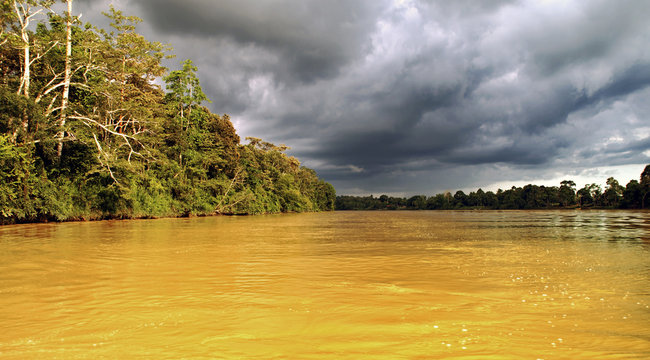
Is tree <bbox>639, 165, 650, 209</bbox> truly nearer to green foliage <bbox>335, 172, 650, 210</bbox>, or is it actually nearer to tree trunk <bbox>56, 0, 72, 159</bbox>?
green foliage <bbox>335, 172, 650, 210</bbox>

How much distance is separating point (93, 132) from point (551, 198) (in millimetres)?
105336

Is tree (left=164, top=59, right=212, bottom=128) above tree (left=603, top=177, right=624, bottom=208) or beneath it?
above

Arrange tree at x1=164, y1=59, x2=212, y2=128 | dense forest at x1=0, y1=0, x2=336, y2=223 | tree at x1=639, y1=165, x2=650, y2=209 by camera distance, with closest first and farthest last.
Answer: dense forest at x1=0, y1=0, x2=336, y2=223
tree at x1=164, y1=59, x2=212, y2=128
tree at x1=639, y1=165, x2=650, y2=209

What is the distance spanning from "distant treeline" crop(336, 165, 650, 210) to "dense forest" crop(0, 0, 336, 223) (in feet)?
247

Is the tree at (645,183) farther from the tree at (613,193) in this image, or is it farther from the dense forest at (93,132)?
the dense forest at (93,132)

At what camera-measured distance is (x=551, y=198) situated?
299ft

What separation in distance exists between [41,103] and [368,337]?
2414 cm

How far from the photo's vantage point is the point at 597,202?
78.9 m

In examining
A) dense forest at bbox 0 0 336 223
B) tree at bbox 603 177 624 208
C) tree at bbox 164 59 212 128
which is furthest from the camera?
tree at bbox 603 177 624 208

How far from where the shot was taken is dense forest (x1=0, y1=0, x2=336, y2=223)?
17.0m

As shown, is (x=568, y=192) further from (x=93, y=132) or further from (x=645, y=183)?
(x=93, y=132)

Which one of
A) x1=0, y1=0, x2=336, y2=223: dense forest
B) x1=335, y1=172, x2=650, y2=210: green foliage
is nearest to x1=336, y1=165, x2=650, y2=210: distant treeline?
x1=335, y1=172, x2=650, y2=210: green foliage

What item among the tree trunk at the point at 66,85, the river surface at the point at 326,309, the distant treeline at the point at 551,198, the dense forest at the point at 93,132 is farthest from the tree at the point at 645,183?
the tree trunk at the point at 66,85

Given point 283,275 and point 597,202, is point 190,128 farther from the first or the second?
point 597,202
